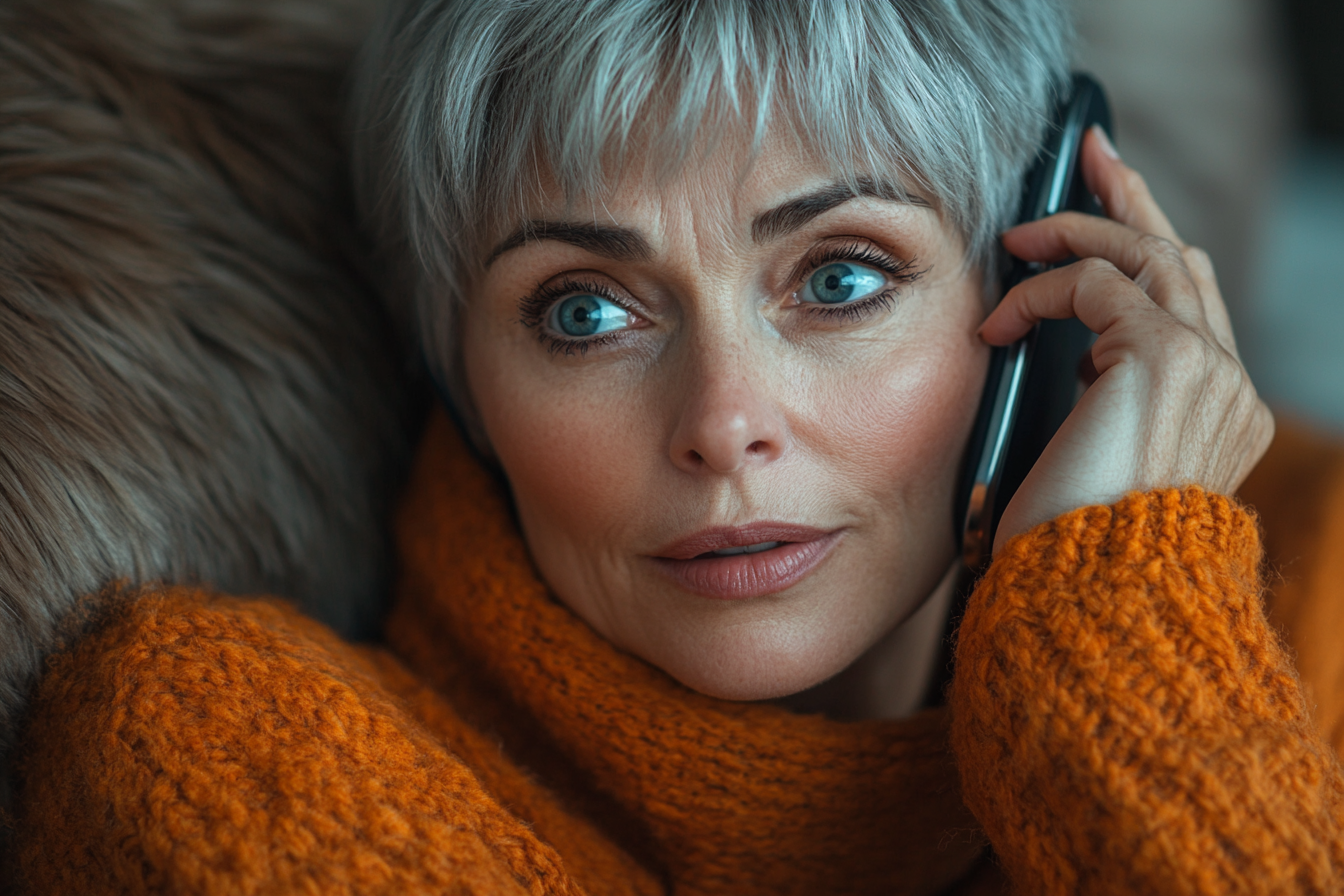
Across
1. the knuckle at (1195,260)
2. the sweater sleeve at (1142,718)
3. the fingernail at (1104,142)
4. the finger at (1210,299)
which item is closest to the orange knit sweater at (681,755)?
the sweater sleeve at (1142,718)

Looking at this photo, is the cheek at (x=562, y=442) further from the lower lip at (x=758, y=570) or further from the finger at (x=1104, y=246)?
the finger at (x=1104, y=246)

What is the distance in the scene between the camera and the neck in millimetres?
1265

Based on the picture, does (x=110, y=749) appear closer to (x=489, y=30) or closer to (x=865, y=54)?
(x=489, y=30)

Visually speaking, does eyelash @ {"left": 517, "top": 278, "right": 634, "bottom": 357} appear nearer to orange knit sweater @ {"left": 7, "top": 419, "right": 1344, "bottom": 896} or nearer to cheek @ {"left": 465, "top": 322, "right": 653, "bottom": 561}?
cheek @ {"left": 465, "top": 322, "right": 653, "bottom": 561}

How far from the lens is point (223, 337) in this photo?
3.76 feet

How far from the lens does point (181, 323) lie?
1.12 m

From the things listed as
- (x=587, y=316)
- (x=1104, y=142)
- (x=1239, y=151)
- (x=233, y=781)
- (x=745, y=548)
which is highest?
(x=1239, y=151)

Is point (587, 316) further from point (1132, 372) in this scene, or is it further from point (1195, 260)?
point (1195, 260)

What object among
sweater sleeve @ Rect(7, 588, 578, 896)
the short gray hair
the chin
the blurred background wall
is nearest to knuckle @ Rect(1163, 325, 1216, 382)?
the short gray hair

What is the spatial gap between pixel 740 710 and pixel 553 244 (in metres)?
0.56

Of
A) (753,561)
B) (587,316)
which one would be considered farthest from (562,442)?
(753,561)

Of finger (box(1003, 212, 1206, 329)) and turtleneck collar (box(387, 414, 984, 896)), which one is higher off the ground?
finger (box(1003, 212, 1206, 329))

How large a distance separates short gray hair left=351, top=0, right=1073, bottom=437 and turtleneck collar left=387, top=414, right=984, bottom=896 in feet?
1.32

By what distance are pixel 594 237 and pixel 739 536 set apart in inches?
13.6
